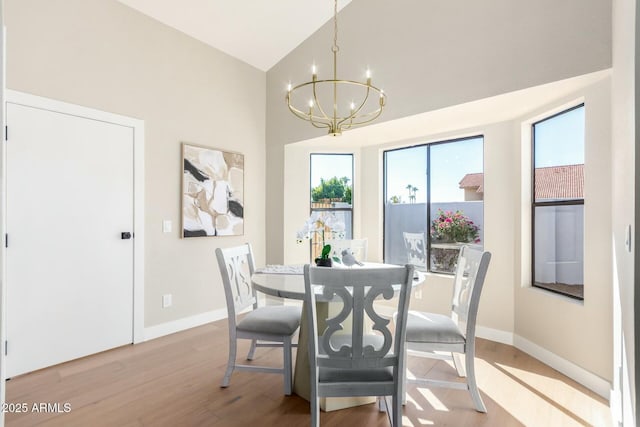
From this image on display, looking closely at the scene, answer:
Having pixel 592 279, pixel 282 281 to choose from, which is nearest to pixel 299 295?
pixel 282 281

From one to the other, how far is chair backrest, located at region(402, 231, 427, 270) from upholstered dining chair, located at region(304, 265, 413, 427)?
2390 mm

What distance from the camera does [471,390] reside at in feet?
6.88

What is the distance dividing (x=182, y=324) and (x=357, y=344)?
2553 millimetres

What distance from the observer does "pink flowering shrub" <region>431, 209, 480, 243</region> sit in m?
3.56

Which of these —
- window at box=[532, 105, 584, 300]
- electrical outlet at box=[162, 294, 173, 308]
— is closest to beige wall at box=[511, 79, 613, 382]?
window at box=[532, 105, 584, 300]

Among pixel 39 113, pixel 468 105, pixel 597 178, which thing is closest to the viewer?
pixel 597 178

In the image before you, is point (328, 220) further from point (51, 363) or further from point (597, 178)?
point (51, 363)

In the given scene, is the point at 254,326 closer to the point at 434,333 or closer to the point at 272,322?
the point at 272,322

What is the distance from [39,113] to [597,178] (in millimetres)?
3997

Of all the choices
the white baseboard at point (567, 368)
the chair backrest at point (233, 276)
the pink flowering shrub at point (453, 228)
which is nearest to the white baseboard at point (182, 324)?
the chair backrest at point (233, 276)

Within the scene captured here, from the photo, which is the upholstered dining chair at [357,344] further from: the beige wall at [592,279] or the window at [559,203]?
the window at [559,203]

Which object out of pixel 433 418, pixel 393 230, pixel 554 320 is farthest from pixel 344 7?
pixel 433 418

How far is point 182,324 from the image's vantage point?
354cm

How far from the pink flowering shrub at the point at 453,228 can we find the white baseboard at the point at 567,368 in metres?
1.02
